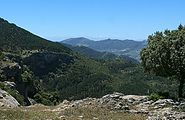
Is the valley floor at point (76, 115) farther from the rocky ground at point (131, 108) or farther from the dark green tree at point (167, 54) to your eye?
the dark green tree at point (167, 54)

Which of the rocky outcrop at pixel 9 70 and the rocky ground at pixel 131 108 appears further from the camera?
the rocky outcrop at pixel 9 70

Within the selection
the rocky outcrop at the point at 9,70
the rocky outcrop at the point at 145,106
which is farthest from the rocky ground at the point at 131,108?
the rocky outcrop at the point at 9,70

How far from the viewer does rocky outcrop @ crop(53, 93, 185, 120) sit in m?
40.6

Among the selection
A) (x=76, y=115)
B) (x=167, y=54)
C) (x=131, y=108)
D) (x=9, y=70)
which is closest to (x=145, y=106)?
(x=131, y=108)

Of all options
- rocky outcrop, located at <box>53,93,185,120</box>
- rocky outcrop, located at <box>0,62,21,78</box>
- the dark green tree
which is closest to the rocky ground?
rocky outcrop, located at <box>53,93,185,120</box>

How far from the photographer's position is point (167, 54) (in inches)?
2222

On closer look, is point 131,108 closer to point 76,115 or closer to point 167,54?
point 76,115

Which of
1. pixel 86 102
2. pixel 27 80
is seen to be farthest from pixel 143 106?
pixel 27 80

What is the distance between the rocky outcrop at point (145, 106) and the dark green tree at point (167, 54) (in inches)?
270

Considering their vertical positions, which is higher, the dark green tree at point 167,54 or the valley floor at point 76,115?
the dark green tree at point 167,54

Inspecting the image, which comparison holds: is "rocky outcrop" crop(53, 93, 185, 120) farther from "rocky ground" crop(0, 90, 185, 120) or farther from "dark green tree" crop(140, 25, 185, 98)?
"dark green tree" crop(140, 25, 185, 98)

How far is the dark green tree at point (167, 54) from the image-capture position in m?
55.4

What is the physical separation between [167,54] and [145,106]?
11.6 metres

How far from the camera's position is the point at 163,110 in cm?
4381
